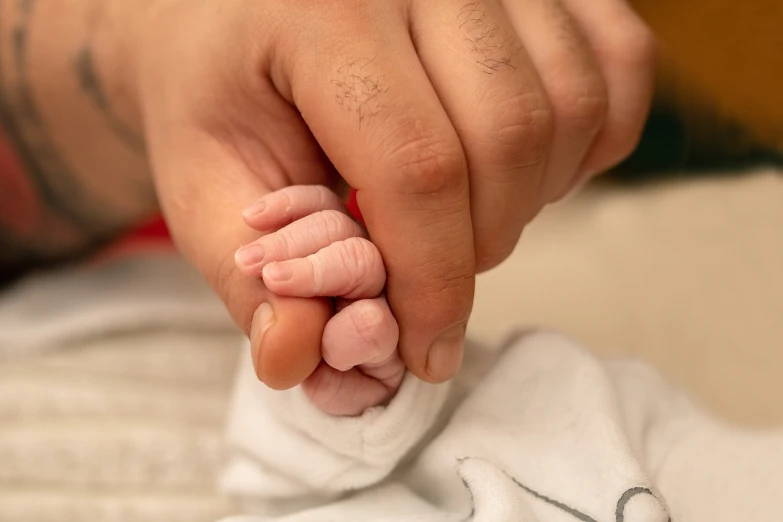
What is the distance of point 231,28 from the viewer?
0.53 m

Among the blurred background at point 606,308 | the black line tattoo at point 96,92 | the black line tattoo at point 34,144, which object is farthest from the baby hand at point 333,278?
the black line tattoo at point 34,144

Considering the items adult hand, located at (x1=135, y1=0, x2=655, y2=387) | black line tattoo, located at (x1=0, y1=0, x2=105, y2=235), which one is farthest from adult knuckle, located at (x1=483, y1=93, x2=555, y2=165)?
black line tattoo, located at (x1=0, y1=0, x2=105, y2=235)

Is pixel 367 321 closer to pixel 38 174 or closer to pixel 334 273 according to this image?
pixel 334 273

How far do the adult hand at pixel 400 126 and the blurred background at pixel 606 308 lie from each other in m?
0.24

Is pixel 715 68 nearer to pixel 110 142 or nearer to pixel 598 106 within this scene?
pixel 598 106

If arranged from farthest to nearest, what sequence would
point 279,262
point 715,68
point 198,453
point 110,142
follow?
point 715,68 → point 110,142 → point 198,453 → point 279,262

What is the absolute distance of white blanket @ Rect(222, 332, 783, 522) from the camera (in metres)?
0.49

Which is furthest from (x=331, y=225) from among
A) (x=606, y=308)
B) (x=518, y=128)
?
(x=606, y=308)

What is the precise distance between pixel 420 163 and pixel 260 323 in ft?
0.45

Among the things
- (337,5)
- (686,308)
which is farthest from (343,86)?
(686,308)

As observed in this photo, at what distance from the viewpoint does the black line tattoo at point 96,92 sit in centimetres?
78

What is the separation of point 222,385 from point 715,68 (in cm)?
76

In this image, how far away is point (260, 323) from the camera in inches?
17.3

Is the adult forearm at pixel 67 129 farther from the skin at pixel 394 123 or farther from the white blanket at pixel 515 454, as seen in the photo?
the white blanket at pixel 515 454
